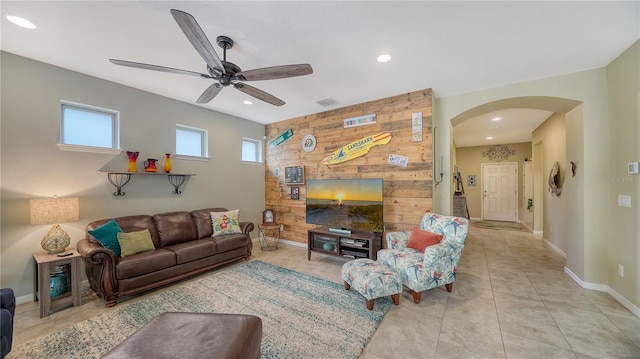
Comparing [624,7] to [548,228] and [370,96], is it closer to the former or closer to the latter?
[370,96]

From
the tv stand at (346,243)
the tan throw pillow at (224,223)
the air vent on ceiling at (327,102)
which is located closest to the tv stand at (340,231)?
the tv stand at (346,243)

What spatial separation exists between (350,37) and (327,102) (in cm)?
183

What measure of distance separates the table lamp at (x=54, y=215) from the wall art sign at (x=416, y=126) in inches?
174

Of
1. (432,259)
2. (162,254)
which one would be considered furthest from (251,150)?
(432,259)

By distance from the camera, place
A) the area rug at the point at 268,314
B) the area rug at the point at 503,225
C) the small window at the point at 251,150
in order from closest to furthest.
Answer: the area rug at the point at 268,314, the small window at the point at 251,150, the area rug at the point at 503,225

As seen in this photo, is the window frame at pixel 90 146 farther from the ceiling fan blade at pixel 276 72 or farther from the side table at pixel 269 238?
the side table at pixel 269 238

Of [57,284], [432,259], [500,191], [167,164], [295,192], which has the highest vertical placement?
[167,164]

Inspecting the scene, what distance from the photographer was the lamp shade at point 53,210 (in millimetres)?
2439

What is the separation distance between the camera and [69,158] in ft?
9.69

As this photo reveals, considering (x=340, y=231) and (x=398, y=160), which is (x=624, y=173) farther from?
(x=340, y=231)

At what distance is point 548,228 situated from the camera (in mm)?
4934

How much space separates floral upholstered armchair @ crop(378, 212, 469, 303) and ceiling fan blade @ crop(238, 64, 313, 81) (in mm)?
2221

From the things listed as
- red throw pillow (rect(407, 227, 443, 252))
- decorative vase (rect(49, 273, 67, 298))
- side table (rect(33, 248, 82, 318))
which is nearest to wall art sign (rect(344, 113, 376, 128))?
red throw pillow (rect(407, 227, 443, 252))

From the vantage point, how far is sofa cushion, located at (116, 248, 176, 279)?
2617 millimetres
